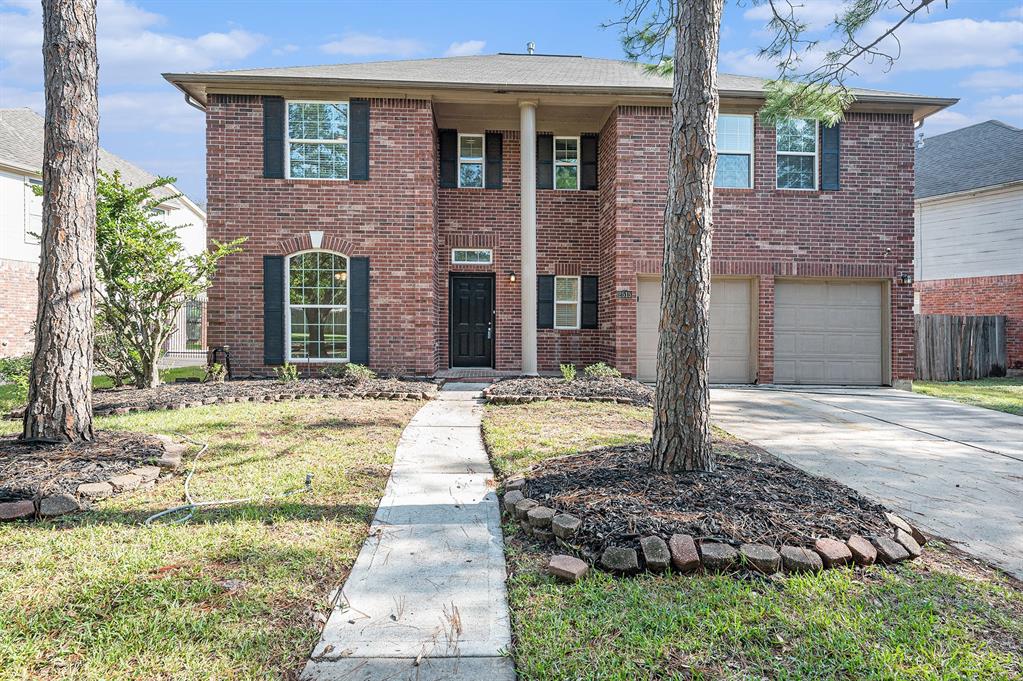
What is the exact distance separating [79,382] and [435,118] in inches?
355

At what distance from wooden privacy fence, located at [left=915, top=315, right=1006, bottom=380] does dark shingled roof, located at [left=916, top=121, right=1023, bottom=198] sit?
469cm

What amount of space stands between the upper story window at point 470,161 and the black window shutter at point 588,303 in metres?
3.26

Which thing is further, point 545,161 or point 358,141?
point 545,161

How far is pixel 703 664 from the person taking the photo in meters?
1.99

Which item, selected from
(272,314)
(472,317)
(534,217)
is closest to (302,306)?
(272,314)

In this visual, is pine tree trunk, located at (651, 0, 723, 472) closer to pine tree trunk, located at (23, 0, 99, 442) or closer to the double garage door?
pine tree trunk, located at (23, 0, 99, 442)

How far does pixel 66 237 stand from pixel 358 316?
6.20 m

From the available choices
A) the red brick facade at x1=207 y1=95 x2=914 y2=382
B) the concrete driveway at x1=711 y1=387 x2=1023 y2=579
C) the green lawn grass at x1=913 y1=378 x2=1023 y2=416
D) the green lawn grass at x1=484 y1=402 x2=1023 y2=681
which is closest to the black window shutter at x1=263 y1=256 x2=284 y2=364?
the red brick facade at x1=207 y1=95 x2=914 y2=382

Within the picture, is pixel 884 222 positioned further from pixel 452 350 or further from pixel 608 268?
pixel 452 350

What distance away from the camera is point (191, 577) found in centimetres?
263

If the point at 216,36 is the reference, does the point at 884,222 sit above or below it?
below

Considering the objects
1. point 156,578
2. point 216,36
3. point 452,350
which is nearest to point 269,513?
point 156,578

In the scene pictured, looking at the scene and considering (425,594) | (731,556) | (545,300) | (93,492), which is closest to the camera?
(425,594)

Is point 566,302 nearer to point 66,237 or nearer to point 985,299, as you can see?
point 66,237
